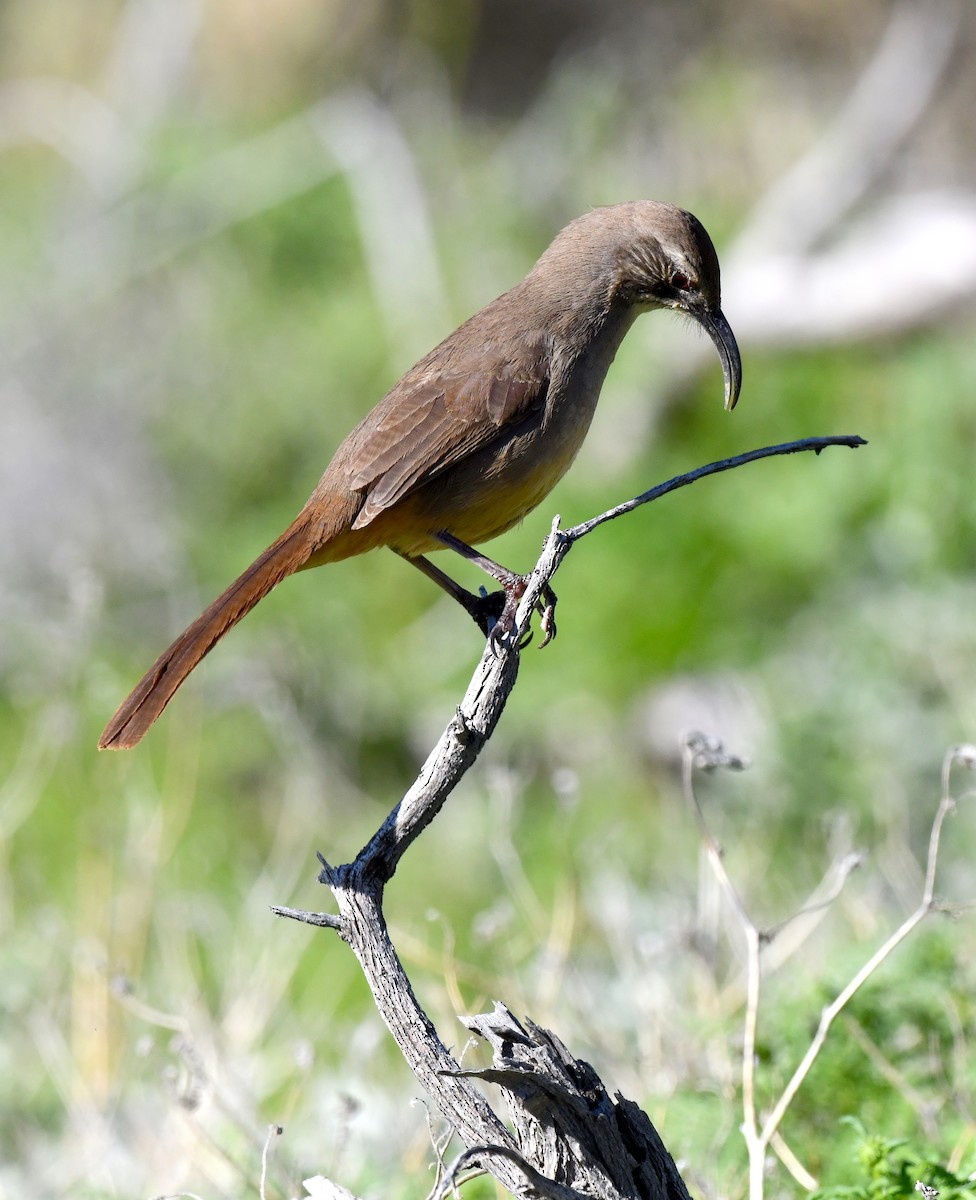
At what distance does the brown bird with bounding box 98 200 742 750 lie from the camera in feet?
10.8

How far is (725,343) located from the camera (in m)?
3.57

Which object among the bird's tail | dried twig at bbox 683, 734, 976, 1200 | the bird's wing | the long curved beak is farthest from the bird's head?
dried twig at bbox 683, 734, 976, 1200

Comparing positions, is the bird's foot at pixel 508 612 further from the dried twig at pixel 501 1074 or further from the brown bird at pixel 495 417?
the dried twig at pixel 501 1074

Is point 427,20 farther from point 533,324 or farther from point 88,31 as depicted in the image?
point 533,324

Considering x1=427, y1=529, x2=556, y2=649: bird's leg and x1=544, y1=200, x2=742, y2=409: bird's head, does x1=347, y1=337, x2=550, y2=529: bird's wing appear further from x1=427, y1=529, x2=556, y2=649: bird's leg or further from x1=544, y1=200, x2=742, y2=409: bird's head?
x1=544, y1=200, x2=742, y2=409: bird's head

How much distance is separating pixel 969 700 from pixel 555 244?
248 cm

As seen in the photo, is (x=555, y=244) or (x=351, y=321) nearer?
(x=555, y=244)

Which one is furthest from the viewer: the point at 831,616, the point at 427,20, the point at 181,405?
the point at 427,20

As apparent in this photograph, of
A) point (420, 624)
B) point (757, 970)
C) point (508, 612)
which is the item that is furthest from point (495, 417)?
point (420, 624)

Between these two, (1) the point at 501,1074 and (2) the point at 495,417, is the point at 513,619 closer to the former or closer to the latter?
(2) the point at 495,417

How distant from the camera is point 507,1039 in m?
2.30

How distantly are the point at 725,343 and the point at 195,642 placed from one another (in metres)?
1.43

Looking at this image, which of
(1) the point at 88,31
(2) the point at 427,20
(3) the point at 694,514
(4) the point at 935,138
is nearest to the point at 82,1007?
(3) the point at 694,514

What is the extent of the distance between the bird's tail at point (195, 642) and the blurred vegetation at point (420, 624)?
62cm
